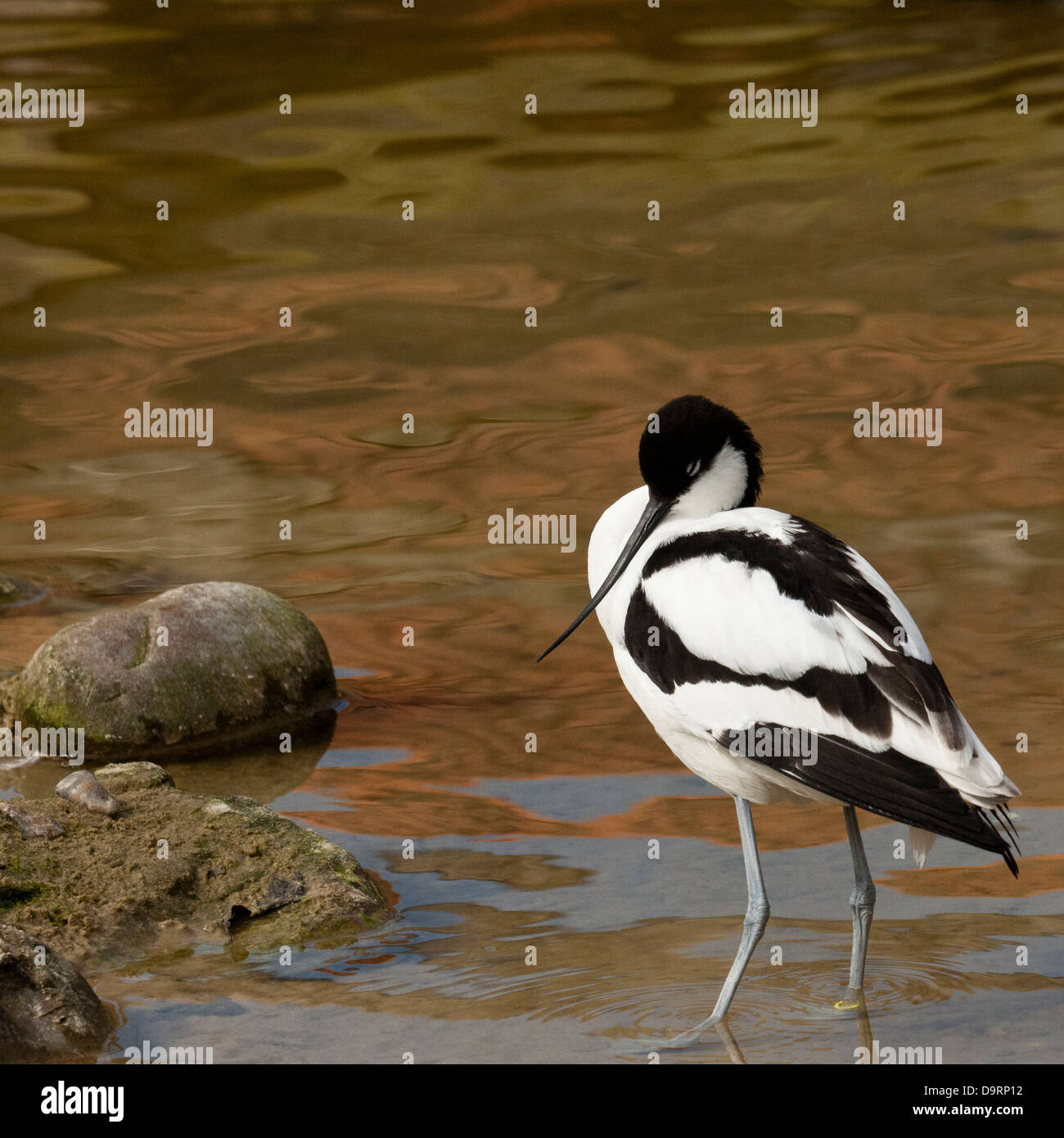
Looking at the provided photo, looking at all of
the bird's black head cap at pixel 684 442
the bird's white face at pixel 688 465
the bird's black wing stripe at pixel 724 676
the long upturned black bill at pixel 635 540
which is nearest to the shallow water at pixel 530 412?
the bird's black wing stripe at pixel 724 676

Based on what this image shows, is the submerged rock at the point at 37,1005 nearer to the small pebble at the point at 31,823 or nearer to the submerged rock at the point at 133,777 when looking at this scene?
the small pebble at the point at 31,823

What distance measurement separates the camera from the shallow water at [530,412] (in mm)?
6578

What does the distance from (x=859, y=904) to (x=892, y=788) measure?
2.64 feet

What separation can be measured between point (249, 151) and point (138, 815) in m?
14.4

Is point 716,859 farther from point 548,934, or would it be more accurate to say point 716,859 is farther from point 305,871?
point 305,871

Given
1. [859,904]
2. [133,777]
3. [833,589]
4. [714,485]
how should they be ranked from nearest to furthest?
[833,589]
[859,904]
[714,485]
[133,777]

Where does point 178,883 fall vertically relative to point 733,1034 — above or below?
above

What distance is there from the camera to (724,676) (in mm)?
6062

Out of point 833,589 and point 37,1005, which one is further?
point 833,589

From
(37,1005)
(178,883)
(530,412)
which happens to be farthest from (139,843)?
(530,412)

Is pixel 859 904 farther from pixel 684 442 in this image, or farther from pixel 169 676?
pixel 169 676

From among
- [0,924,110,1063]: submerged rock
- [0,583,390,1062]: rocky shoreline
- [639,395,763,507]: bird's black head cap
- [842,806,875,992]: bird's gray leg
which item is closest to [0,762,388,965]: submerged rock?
[0,583,390,1062]: rocky shoreline

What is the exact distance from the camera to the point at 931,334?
51.1 feet

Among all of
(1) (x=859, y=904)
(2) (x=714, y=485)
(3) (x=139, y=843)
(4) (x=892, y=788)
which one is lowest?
(1) (x=859, y=904)
